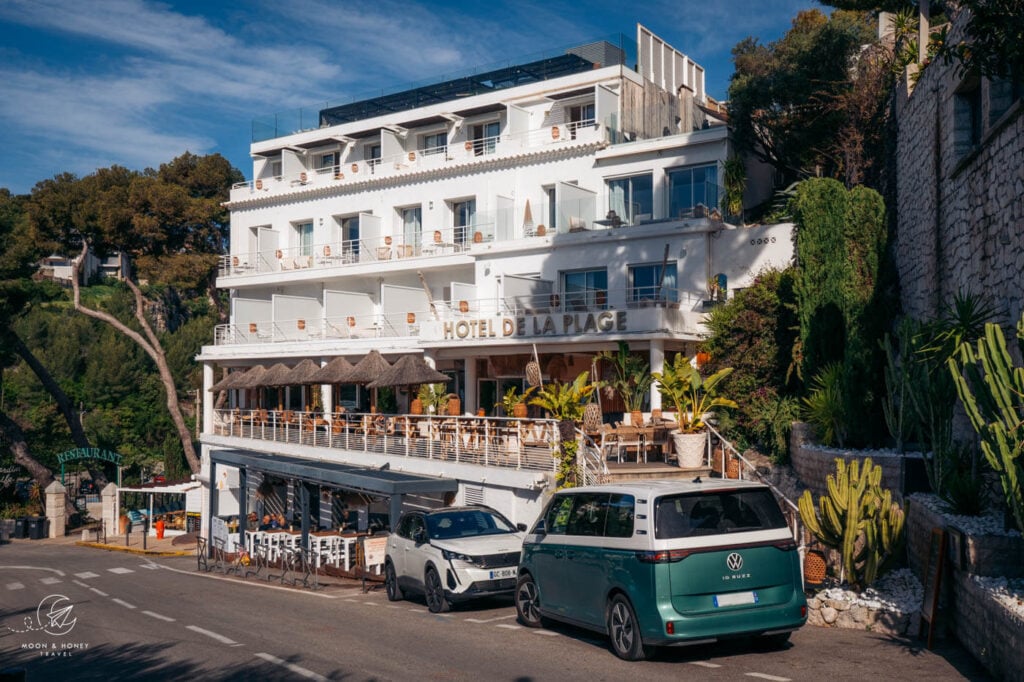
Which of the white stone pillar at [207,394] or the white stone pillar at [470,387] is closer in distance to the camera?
the white stone pillar at [470,387]

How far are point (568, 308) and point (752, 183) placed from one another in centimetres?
726

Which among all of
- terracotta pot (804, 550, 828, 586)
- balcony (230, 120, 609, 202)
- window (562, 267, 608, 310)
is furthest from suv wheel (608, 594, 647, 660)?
balcony (230, 120, 609, 202)

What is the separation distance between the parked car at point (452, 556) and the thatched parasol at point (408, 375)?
10321 millimetres

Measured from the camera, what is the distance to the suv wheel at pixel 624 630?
35.6 ft

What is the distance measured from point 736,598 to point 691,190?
20471 millimetres

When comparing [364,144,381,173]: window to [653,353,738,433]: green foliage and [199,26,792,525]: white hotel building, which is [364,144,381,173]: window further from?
[653,353,738,433]: green foliage

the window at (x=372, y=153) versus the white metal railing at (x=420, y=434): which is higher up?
the window at (x=372, y=153)

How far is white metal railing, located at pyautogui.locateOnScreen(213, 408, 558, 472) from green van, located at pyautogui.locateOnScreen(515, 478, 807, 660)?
1066 centimetres

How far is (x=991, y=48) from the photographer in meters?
13.4

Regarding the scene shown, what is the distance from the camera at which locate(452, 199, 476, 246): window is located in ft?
119

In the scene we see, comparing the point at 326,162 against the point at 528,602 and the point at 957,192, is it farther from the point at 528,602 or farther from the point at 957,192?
the point at 528,602

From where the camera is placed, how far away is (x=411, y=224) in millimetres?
39156

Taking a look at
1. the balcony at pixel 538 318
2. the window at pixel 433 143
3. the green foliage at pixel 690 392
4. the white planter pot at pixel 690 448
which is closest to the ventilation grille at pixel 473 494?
the green foliage at pixel 690 392

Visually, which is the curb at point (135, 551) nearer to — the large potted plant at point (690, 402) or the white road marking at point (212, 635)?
the large potted plant at point (690, 402)
